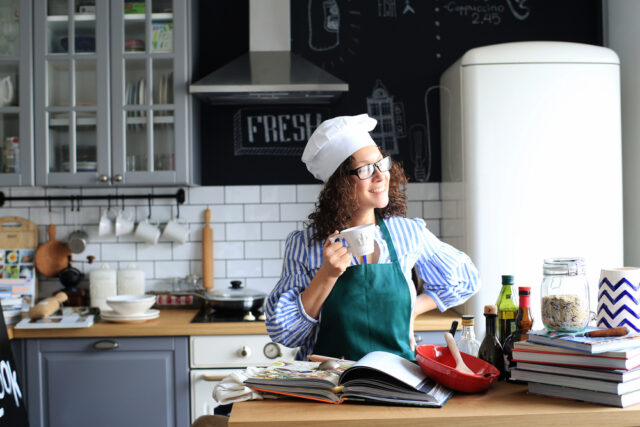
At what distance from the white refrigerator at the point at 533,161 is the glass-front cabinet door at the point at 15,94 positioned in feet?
7.41

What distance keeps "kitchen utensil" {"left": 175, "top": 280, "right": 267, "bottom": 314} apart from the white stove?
0.24 meters

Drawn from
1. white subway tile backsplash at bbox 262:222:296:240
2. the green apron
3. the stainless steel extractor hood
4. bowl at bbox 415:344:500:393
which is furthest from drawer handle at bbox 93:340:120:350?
bowl at bbox 415:344:500:393

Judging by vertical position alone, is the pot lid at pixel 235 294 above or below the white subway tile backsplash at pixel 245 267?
below

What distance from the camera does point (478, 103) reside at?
324cm

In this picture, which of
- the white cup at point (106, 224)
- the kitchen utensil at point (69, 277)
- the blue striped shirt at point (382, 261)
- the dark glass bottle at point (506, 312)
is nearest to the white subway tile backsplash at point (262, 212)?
the white cup at point (106, 224)

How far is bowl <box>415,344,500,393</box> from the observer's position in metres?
1.42

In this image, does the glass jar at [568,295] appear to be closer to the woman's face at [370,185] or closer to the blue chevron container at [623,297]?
the blue chevron container at [623,297]

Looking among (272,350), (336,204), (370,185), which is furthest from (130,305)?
(370,185)

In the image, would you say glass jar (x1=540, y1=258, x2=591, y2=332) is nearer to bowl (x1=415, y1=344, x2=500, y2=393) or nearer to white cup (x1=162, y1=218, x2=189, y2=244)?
bowl (x1=415, y1=344, x2=500, y2=393)

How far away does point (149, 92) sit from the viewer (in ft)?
11.5

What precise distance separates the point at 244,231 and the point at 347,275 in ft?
6.01

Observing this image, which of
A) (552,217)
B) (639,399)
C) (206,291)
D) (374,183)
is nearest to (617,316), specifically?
(639,399)

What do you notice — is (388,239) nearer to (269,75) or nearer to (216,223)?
(269,75)

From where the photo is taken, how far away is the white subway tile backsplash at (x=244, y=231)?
3.87m
